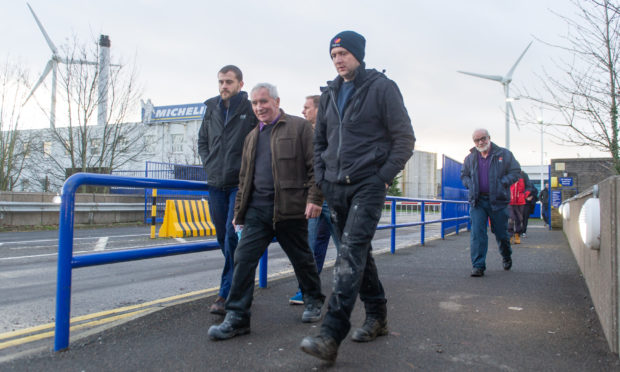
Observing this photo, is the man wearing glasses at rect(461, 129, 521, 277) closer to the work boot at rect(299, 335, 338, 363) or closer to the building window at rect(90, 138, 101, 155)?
the work boot at rect(299, 335, 338, 363)

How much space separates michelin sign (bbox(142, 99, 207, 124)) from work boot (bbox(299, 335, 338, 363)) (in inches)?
1782

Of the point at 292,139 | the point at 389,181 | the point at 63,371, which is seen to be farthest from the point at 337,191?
the point at 63,371

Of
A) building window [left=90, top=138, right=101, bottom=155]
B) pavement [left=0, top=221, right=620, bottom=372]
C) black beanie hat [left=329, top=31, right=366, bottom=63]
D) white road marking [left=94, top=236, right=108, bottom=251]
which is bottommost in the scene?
white road marking [left=94, top=236, right=108, bottom=251]

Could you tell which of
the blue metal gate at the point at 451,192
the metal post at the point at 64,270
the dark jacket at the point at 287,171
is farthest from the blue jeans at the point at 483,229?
the blue metal gate at the point at 451,192

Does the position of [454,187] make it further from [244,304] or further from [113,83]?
[113,83]

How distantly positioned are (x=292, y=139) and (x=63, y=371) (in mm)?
1974

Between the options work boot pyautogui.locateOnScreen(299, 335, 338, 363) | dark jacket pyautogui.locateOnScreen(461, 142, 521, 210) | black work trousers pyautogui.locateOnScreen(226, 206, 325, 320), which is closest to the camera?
work boot pyautogui.locateOnScreen(299, 335, 338, 363)

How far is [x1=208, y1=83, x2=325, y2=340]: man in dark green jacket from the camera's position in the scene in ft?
10.6

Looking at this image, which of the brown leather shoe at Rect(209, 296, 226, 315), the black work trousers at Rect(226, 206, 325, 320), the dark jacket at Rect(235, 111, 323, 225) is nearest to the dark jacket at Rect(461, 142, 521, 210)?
the black work trousers at Rect(226, 206, 325, 320)

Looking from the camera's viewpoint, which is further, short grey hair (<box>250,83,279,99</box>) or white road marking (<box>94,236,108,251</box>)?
white road marking (<box>94,236,108,251</box>)

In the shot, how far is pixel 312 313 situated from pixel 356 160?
1.33 metres

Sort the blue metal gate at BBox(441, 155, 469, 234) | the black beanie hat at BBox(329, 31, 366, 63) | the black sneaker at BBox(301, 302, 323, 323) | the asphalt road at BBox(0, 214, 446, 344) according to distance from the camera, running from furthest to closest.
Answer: the blue metal gate at BBox(441, 155, 469, 234)
the asphalt road at BBox(0, 214, 446, 344)
the black sneaker at BBox(301, 302, 323, 323)
the black beanie hat at BBox(329, 31, 366, 63)

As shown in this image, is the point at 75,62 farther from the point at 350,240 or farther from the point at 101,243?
the point at 350,240

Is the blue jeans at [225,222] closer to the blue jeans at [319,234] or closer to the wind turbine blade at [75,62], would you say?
the blue jeans at [319,234]
